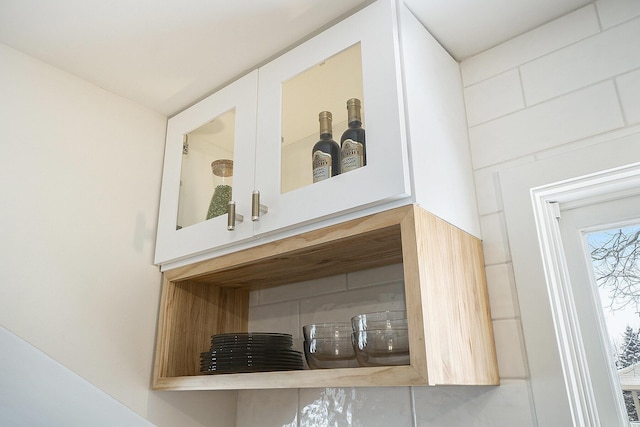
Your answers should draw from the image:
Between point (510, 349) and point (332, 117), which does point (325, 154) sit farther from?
point (510, 349)

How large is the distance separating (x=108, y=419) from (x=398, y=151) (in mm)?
846

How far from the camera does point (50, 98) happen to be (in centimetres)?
138

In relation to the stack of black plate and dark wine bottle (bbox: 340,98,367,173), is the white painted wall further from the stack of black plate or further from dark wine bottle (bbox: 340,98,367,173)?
dark wine bottle (bbox: 340,98,367,173)

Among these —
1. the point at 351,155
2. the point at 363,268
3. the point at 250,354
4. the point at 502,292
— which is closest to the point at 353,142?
the point at 351,155

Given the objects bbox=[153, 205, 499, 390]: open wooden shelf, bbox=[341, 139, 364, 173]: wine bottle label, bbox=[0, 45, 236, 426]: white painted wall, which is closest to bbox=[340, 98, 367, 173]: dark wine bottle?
bbox=[341, 139, 364, 173]: wine bottle label

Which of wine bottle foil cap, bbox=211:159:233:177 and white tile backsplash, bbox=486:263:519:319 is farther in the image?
wine bottle foil cap, bbox=211:159:233:177

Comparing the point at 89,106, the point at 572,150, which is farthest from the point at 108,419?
the point at 89,106

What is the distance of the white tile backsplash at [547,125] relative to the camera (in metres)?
1.12

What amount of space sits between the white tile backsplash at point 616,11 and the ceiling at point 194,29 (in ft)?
0.13

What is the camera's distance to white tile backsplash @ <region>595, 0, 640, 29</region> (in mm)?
1137

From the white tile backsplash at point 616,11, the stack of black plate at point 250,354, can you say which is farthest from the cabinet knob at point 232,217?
the white tile backsplash at point 616,11

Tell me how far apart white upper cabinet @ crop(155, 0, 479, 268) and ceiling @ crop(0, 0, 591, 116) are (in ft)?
0.17

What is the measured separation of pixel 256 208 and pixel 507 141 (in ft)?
2.19

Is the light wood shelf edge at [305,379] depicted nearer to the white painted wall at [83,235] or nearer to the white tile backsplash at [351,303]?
the white painted wall at [83,235]
